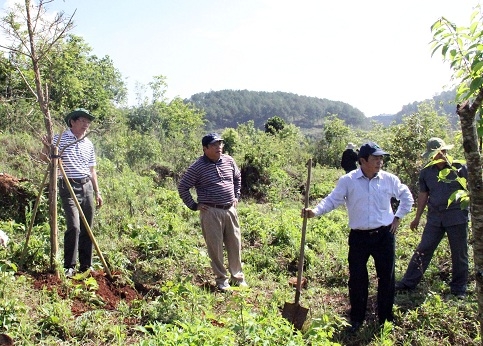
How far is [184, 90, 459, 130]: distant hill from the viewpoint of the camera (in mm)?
111688

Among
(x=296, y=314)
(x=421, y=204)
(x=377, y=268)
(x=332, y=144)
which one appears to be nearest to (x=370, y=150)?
(x=377, y=268)

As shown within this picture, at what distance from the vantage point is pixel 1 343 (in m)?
2.99

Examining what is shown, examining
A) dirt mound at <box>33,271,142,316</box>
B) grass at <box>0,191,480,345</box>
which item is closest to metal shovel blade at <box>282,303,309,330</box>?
grass at <box>0,191,480,345</box>

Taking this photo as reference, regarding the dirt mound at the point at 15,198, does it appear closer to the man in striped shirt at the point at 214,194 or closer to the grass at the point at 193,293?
the grass at the point at 193,293

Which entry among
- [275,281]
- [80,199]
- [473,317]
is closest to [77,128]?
[80,199]

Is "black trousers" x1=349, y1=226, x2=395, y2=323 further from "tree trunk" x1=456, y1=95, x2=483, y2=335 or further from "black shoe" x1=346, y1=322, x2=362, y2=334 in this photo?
"tree trunk" x1=456, y1=95, x2=483, y2=335

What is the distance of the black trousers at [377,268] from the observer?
3930 mm

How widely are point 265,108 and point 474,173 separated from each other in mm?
118813

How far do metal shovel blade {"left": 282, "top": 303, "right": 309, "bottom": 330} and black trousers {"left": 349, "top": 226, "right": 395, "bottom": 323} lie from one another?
1.61ft

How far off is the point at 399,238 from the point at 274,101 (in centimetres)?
12007

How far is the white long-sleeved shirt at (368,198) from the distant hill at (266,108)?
102 metres

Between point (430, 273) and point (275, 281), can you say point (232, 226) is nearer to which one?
point (275, 281)

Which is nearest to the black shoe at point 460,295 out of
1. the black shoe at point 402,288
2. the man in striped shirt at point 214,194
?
the black shoe at point 402,288

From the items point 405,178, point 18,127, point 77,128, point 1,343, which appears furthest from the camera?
point 18,127
